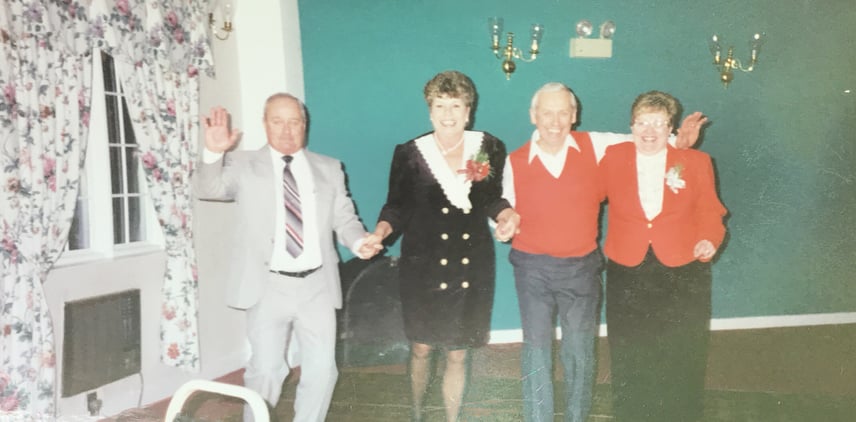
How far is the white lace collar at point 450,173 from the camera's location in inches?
74.8

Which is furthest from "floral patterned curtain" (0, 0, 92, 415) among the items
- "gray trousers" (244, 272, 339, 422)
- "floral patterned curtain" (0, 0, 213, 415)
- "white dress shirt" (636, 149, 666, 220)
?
"white dress shirt" (636, 149, 666, 220)

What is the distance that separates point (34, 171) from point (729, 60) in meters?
3.04

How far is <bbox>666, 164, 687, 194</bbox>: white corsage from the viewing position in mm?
1849

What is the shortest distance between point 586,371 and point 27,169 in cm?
215

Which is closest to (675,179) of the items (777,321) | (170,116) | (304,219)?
(304,219)

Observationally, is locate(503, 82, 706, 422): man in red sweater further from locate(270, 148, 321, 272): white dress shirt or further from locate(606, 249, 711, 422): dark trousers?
locate(270, 148, 321, 272): white dress shirt

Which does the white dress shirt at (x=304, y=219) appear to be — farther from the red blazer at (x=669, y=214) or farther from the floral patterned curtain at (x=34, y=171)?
the red blazer at (x=669, y=214)

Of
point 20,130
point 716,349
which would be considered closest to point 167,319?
point 20,130

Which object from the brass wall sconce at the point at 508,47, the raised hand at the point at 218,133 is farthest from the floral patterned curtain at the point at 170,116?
the brass wall sconce at the point at 508,47

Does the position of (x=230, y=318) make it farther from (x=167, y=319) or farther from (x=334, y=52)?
(x=334, y=52)

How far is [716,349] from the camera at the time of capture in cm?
289

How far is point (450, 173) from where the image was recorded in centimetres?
190

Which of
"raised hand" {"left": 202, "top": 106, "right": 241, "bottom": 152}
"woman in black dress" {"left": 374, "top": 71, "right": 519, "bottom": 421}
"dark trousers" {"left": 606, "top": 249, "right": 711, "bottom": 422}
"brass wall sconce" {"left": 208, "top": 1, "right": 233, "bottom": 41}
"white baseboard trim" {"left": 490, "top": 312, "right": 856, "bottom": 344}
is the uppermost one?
"brass wall sconce" {"left": 208, "top": 1, "right": 233, "bottom": 41}

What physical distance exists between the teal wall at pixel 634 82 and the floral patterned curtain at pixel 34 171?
916mm
